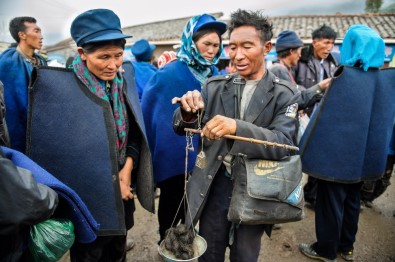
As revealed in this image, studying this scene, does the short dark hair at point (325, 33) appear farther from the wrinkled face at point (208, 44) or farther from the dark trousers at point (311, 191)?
the wrinkled face at point (208, 44)

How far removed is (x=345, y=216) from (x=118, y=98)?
2.77 meters

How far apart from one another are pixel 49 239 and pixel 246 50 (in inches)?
62.4

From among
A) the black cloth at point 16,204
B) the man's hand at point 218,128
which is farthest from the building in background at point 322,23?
the black cloth at point 16,204

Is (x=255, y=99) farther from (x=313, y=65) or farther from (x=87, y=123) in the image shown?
(x=313, y=65)

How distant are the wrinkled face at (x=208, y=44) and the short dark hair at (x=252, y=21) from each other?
0.76 m

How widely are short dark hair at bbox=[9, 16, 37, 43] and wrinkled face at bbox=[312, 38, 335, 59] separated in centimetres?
450

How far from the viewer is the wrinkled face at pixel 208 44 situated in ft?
9.02

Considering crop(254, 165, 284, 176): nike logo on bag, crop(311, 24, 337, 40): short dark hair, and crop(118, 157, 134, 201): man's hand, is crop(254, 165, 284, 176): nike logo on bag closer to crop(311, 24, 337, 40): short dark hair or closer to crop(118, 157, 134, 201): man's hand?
crop(118, 157, 134, 201): man's hand

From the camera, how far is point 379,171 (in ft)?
9.41

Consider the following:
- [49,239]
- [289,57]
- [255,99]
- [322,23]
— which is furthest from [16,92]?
[322,23]

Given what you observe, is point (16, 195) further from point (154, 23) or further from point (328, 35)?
point (154, 23)

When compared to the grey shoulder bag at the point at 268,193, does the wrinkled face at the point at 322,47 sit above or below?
above

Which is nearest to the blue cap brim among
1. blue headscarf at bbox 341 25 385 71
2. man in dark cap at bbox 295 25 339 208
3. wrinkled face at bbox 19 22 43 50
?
blue headscarf at bbox 341 25 385 71

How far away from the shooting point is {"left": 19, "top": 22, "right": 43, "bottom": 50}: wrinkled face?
13.4 feet
